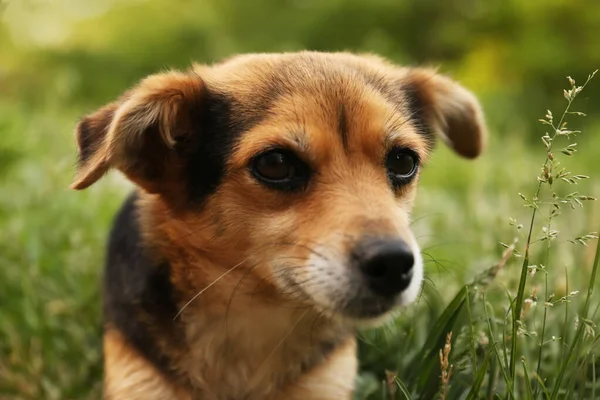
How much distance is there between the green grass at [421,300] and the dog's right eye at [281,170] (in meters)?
0.75

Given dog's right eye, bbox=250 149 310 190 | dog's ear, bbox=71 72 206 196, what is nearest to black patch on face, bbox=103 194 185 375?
dog's ear, bbox=71 72 206 196

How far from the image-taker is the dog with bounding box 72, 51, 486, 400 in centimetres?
252

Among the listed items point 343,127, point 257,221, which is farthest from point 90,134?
point 343,127

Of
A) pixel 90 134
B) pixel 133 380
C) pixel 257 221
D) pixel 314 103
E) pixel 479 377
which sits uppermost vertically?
pixel 314 103

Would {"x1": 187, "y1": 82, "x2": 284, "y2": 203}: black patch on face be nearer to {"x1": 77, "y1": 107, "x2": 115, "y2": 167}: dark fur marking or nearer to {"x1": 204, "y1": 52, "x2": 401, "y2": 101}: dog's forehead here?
{"x1": 204, "y1": 52, "x2": 401, "y2": 101}: dog's forehead

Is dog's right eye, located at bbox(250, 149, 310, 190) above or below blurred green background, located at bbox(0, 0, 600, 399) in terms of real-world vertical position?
above

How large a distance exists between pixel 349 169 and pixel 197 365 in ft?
3.26

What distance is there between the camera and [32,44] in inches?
495

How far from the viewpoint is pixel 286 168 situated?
263 centimetres

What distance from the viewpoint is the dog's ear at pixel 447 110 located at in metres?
3.35

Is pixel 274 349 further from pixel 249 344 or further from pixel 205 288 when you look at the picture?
pixel 205 288

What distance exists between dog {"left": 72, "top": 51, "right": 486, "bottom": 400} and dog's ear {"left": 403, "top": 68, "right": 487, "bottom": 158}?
0.58 feet

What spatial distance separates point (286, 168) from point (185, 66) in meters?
1.56

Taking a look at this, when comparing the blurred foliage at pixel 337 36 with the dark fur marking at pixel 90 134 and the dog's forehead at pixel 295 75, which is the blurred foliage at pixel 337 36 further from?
the dark fur marking at pixel 90 134
